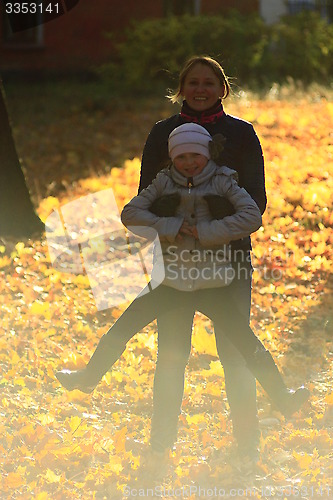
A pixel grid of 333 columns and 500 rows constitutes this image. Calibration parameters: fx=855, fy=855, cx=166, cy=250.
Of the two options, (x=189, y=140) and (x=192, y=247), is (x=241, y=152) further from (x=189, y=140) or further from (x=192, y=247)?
(x=192, y=247)

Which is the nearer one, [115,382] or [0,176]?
[115,382]

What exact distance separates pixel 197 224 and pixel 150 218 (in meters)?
0.23

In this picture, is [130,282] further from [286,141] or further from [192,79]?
[286,141]

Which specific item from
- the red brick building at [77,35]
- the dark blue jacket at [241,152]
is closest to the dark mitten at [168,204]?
the dark blue jacket at [241,152]

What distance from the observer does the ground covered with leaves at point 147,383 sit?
14.1 ft

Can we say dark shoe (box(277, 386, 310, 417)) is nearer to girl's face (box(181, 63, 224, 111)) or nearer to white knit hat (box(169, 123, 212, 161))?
white knit hat (box(169, 123, 212, 161))

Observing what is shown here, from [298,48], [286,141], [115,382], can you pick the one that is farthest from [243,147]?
[298,48]

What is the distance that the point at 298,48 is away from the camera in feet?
75.2

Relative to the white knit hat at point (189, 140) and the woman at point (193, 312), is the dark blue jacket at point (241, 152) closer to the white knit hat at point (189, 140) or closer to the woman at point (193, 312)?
the woman at point (193, 312)

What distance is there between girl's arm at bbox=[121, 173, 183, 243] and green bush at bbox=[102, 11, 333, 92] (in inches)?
661

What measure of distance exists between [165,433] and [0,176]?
16.1ft

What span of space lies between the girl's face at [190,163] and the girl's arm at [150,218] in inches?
4.5

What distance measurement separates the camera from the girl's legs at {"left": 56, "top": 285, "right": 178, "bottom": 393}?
164 inches

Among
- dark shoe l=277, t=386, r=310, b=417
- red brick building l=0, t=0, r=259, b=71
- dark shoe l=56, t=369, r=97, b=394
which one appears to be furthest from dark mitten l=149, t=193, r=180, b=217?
red brick building l=0, t=0, r=259, b=71
